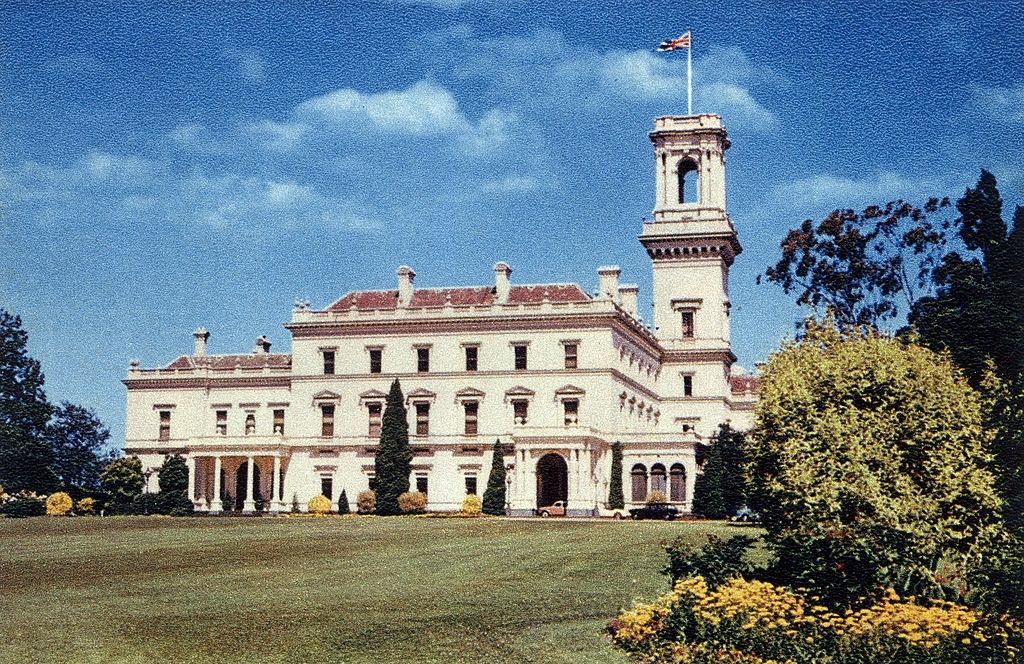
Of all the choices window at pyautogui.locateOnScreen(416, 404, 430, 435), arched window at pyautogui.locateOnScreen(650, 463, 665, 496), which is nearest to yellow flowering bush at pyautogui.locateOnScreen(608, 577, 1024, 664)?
arched window at pyautogui.locateOnScreen(650, 463, 665, 496)

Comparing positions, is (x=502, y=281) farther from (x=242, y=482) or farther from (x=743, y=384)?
(x=743, y=384)

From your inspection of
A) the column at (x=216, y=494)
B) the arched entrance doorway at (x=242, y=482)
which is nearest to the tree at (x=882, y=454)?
the column at (x=216, y=494)

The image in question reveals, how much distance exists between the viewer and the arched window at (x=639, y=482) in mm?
74062

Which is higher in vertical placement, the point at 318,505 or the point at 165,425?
the point at 165,425

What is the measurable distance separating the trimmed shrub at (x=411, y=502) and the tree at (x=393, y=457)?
0.58m

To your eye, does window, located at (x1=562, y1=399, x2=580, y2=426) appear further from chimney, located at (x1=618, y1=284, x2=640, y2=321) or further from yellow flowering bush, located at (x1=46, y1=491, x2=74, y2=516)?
yellow flowering bush, located at (x1=46, y1=491, x2=74, y2=516)

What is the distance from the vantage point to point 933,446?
2916 cm

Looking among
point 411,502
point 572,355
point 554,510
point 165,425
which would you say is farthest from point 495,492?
point 165,425

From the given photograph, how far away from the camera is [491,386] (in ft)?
250

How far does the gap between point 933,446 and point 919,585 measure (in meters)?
7.82

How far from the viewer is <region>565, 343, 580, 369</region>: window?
7481 cm

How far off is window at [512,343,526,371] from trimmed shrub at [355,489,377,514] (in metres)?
11.8

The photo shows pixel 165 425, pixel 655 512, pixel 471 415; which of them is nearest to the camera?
pixel 655 512

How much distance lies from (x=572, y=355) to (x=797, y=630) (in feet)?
181
